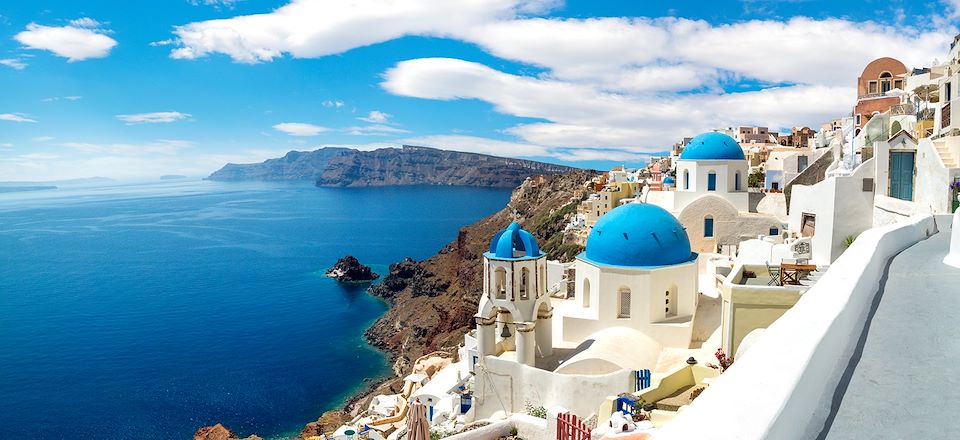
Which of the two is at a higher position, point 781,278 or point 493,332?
point 781,278

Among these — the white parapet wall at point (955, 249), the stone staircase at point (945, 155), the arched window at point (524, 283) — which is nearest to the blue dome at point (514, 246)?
the arched window at point (524, 283)

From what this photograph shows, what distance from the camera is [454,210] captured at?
13750 centimetres

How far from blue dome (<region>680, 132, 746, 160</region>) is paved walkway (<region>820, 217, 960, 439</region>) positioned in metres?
18.4

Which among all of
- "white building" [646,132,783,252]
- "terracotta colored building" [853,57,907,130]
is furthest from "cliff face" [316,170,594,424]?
"terracotta colored building" [853,57,907,130]

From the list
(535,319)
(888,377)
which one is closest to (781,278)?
(535,319)

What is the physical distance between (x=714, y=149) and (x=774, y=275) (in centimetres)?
1271

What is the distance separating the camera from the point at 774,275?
36.1 ft

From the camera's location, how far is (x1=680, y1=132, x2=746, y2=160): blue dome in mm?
22578

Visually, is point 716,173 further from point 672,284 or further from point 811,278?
point 811,278

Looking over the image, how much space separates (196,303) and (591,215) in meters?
35.4

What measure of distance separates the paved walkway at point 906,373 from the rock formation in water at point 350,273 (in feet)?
192

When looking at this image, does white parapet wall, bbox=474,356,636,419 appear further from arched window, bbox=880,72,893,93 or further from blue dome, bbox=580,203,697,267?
arched window, bbox=880,72,893,93

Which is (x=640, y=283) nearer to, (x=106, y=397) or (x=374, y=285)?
(x=106, y=397)

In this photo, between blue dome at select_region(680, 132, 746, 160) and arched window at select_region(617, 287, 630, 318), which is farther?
blue dome at select_region(680, 132, 746, 160)
